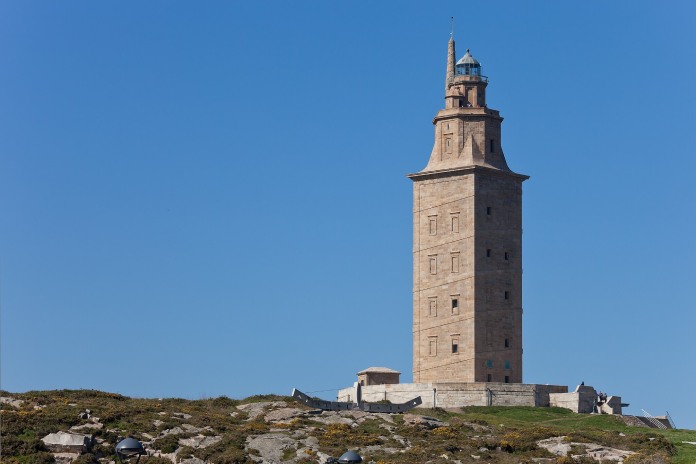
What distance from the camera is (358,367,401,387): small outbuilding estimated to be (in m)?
96.9

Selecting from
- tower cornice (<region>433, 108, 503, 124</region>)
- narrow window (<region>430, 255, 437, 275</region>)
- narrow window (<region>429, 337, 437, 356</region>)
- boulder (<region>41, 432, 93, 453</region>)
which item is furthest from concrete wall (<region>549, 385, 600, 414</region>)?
boulder (<region>41, 432, 93, 453</region>)

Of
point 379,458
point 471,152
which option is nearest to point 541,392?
point 471,152

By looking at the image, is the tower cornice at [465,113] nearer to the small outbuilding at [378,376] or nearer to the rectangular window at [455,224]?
the rectangular window at [455,224]

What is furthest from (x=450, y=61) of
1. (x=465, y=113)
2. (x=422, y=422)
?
(x=422, y=422)

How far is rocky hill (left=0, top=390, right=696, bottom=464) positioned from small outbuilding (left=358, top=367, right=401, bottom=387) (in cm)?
1417

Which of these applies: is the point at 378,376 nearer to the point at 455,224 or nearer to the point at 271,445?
the point at 455,224

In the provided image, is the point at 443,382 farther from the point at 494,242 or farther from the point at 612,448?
the point at 612,448

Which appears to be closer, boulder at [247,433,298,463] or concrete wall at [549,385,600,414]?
boulder at [247,433,298,463]

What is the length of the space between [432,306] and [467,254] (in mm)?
4062

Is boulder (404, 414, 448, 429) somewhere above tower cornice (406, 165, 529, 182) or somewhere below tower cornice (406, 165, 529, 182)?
below

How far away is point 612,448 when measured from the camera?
74125 mm

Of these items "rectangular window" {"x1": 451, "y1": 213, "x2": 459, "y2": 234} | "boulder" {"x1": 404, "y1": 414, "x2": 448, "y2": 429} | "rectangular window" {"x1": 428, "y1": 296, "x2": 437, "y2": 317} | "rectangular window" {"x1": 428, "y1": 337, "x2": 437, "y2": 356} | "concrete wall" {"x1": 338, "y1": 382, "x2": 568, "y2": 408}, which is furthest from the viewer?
"rectangular window" {"x1": 428, "y1": 296, "x2": 437, "y2": 317}

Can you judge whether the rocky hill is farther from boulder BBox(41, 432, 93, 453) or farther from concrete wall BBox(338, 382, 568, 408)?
concrete wall BBox(338, 382, 568, 408)

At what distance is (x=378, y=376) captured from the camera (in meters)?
97.0
